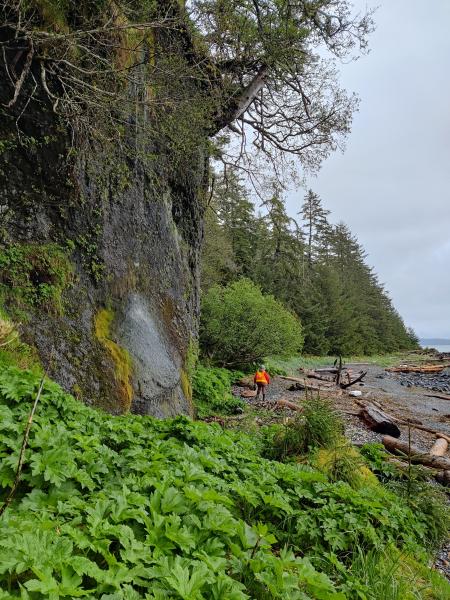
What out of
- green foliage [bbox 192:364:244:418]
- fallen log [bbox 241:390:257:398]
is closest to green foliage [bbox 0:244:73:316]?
green foliage [bbox 192:364:244:418]

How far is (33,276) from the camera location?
5750 mm

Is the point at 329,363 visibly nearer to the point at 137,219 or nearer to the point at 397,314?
the point at 137,219

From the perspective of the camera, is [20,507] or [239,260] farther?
[239,260]

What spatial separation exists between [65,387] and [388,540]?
445cm

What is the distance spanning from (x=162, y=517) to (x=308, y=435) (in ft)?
12.8

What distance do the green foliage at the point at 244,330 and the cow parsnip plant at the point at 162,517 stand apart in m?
13.9

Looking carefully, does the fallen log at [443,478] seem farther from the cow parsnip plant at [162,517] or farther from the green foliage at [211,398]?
the green foliage at [211,398]

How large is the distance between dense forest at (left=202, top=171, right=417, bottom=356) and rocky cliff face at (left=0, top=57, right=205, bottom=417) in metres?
15.6

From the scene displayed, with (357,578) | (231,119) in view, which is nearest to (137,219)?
(231,119)

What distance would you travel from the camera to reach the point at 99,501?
2.39 metres

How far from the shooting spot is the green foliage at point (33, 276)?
5.45 m

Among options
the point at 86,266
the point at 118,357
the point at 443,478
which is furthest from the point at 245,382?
the point at 86,266

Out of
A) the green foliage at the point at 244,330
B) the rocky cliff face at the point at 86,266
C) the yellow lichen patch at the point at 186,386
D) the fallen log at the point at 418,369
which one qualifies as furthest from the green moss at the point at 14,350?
the fallen log at the point at 418,369

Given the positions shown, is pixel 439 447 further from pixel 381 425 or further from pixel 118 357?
pixel 118 357
